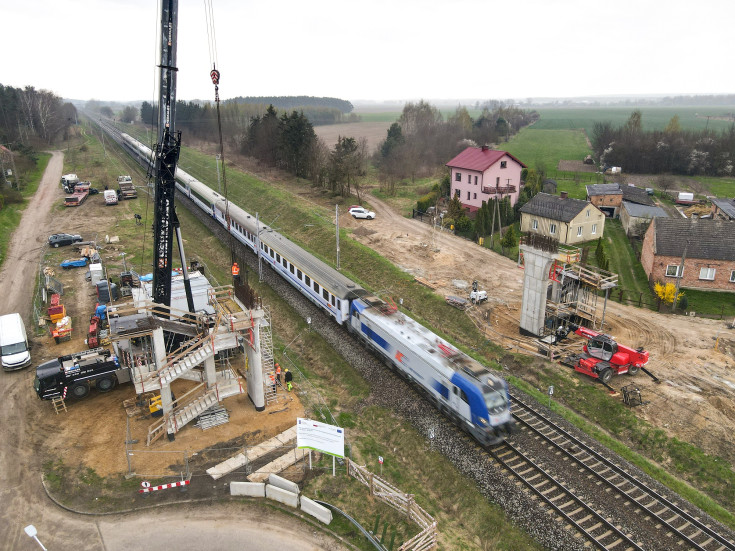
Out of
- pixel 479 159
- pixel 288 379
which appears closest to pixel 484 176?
pixel 479 159

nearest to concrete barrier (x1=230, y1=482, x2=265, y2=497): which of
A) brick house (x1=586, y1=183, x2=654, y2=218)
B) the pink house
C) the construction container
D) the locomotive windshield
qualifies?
the locomotive windshield

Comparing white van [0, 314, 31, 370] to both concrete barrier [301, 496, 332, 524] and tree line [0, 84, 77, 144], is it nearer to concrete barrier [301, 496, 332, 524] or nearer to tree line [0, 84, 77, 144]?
concrete barrier [301, 496, 332, 524]

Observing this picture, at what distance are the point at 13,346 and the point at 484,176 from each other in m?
50.7

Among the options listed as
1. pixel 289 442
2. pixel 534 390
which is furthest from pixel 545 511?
pixel 289 442

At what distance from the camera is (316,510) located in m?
19.3

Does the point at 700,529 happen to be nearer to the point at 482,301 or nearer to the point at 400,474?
the point at 400,474

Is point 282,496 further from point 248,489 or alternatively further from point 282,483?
point 248,489

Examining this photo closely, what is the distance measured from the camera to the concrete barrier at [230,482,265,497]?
2022 cm

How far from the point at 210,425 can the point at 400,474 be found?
381 inches

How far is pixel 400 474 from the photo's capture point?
2258 cm

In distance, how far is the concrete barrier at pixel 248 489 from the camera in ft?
66.3

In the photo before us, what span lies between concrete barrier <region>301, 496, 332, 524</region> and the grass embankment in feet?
146

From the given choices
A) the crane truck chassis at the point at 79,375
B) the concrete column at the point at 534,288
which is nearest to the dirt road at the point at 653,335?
the concrete column at the point at 534,288

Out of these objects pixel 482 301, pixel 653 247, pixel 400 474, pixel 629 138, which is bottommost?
pixel 400 474
